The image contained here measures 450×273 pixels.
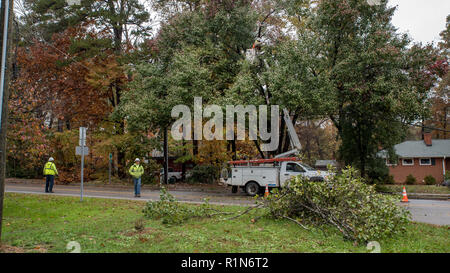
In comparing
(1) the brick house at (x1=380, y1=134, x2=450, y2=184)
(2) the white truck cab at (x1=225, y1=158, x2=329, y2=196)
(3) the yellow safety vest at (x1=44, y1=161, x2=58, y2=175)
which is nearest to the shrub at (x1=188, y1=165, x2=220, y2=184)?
(2) the white truck cab at (x1=225, y1=158, x2=329, y2=196)

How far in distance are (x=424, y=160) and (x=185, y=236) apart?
119 feet

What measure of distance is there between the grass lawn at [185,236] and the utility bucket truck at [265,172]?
6.51m

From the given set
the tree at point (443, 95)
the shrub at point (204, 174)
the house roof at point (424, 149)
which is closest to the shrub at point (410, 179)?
the house roof at point (424, 149)

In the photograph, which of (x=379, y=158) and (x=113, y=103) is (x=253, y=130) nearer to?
(x=379, y=158)

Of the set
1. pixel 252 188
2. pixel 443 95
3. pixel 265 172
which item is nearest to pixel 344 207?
pixel 265 172

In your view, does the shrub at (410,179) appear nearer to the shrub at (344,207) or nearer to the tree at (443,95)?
the tree at (443,95)

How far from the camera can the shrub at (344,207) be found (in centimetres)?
771

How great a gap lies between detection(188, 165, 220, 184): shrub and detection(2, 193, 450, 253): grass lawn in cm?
1484

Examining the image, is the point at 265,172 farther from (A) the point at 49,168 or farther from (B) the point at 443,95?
(B) the point at 443,95

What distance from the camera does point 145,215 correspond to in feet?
33.9

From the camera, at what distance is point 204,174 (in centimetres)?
2547

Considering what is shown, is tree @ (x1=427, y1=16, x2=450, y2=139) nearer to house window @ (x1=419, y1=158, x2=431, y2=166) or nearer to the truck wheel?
house window @ (x1=419, y1=158, x2=431, y2=166)

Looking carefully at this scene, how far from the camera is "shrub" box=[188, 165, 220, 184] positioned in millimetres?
25406

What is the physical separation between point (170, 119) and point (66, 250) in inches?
588
